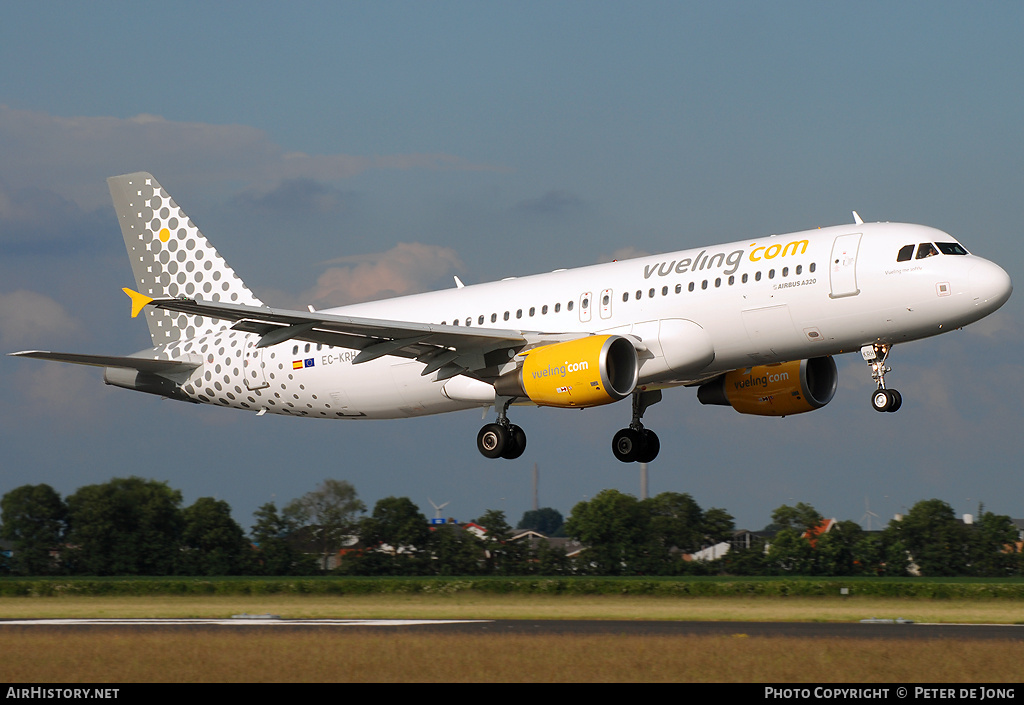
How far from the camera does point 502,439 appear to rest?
3056cm

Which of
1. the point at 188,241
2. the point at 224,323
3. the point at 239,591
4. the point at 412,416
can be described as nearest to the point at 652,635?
the point at 412,416

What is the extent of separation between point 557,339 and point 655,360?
2501 millimetres

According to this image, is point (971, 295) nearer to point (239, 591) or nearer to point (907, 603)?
point (907, 603)

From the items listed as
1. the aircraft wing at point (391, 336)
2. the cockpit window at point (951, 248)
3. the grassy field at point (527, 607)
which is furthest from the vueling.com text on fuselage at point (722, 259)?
the grassy field at point (527, 607)

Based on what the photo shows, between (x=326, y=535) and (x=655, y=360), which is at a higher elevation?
(x=655, y=360)

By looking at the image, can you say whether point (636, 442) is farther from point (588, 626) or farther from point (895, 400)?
point (895, 400)

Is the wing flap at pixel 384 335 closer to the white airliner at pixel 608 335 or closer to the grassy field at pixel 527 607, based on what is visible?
the white airliner at pixel 608 335

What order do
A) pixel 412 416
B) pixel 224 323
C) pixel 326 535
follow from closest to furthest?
pixel 412 416 < pixel 224 323 < pixel 326 535

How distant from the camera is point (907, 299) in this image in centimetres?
2562

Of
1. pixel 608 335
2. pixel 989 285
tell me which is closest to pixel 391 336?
pixel 608 335

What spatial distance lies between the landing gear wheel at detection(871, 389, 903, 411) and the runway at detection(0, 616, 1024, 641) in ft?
17.9

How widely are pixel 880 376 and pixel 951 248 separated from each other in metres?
3.10

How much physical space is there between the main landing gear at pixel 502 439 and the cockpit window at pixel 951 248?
10.5 m

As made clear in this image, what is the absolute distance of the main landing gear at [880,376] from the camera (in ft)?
87.5
